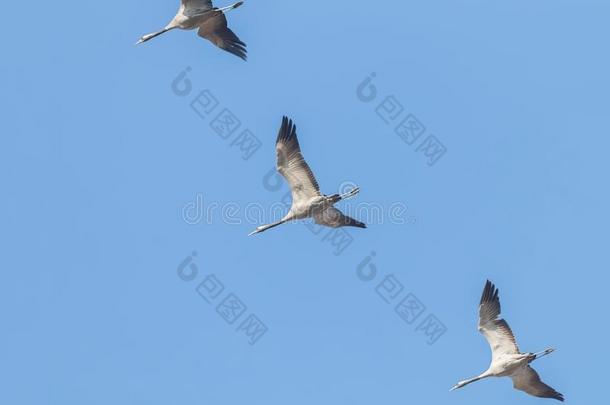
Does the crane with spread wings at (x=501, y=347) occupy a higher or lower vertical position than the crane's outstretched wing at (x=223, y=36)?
lower

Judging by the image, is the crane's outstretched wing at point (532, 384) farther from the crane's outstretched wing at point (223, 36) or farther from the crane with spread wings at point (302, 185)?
the crane's outstretched wing at point (223, 36)

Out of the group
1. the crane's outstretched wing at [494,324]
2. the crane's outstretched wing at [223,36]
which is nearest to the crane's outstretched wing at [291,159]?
the crane's outstretched wing at [223,36]

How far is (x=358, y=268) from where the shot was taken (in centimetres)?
4378

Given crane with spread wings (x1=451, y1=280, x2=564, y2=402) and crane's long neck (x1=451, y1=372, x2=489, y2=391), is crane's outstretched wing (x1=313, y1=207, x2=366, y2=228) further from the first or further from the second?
crane's long neck (x1=451, y1=372, x2=489, y2=391)

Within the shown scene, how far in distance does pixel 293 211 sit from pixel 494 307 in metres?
7.90

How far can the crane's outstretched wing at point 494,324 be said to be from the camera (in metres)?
42.0

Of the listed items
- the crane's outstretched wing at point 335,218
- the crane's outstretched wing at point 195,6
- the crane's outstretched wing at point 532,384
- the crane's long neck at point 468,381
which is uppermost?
the crane's outstretched wing at point 195,6

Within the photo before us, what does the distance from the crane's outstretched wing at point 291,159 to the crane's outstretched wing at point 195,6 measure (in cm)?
478

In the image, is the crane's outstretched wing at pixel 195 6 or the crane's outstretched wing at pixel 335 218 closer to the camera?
the crane's outstretched wing at pixel 335 218

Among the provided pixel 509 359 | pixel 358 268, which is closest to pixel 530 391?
→ pixel 509 359

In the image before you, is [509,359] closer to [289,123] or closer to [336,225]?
[336,225]

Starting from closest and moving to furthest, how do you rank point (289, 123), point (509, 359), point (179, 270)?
point (289, 123) → point (509, 359) → point (179, 270)

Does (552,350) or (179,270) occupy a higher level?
(179,270)

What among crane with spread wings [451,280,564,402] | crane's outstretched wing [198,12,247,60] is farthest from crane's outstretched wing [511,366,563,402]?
crane's outstretched wing [198,12,247,60]
